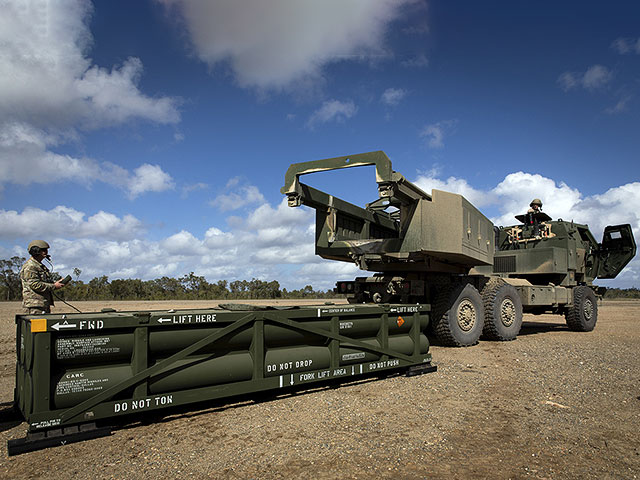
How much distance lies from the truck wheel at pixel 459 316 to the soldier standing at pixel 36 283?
6476mm

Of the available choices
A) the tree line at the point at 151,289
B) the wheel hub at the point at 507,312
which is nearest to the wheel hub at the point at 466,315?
the wheel hub at the point at 507,312

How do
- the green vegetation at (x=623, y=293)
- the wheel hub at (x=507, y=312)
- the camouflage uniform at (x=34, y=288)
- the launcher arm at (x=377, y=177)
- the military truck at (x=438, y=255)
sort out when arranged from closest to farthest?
the camouflage uniform at (x=34, y=288) < the launcher arm at (x=377, y=177) < the military truck at (x=438, y=255) < the wheel hub at (x=507, y=312) < the green vegetation at (x=623, y=293)

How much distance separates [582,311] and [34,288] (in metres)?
13.4

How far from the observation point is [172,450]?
3721mm

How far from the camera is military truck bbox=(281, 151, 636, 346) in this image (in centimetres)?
740

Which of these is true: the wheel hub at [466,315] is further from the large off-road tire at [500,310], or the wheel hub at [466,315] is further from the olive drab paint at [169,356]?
the olive drab paint at [169,356]

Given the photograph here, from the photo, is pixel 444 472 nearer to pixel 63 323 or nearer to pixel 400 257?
pixel 63 323

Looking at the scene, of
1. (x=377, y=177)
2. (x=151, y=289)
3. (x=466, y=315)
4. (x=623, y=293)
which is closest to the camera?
(x=377, y=177)

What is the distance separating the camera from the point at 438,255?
26.1ft

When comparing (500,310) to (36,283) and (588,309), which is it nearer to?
(588,309)

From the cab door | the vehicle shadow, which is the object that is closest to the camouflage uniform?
the vehicle shadow

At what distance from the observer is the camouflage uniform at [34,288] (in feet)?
17.4

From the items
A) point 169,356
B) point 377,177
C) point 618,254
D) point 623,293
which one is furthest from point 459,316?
point 623,293

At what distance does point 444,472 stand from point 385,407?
1.66m
